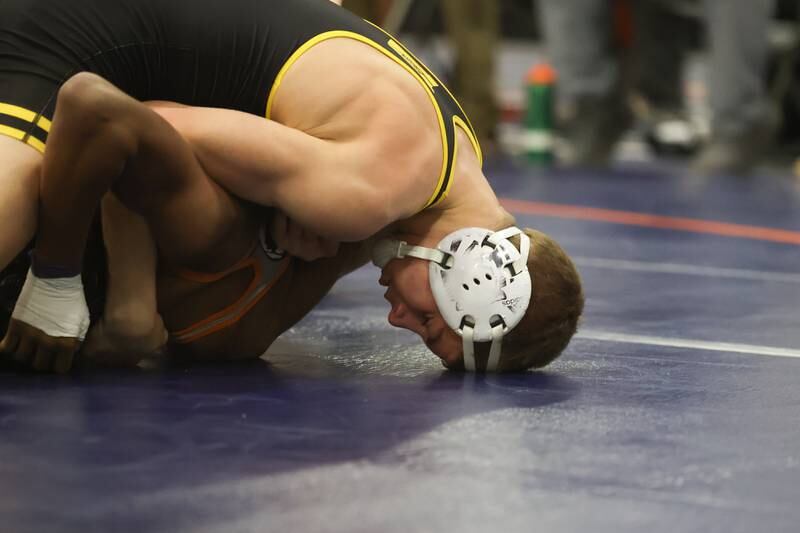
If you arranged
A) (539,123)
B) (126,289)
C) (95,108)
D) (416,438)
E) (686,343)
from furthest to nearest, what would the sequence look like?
(539,123) → (686,343) → (126,289) → (95,108) → (416,438)

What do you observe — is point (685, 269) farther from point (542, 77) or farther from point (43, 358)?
point (542, 77)

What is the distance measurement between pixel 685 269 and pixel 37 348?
239 centimetres

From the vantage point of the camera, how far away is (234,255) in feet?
8.70

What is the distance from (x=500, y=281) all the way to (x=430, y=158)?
260mm

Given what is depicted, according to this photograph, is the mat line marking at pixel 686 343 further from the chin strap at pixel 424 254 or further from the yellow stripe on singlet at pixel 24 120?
the yellow stripe on singlet at pixel 24 120

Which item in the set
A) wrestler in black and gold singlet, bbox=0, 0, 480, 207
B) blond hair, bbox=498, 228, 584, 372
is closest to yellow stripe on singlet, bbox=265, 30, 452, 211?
wrestler in black and gold singlet, bbox=0, 0, 480, 207

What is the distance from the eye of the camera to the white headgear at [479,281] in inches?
102

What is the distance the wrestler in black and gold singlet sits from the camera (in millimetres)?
2584

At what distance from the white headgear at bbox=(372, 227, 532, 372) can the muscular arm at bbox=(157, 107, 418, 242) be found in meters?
0.18

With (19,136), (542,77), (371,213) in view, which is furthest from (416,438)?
(542,77)


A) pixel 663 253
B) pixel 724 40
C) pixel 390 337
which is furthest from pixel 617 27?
pixel 390 337

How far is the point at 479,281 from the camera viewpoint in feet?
8.50

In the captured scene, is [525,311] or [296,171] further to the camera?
[525,311]

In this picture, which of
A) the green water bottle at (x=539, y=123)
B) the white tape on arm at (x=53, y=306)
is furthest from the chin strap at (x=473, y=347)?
the green water bottle at (x=539, y=123)
